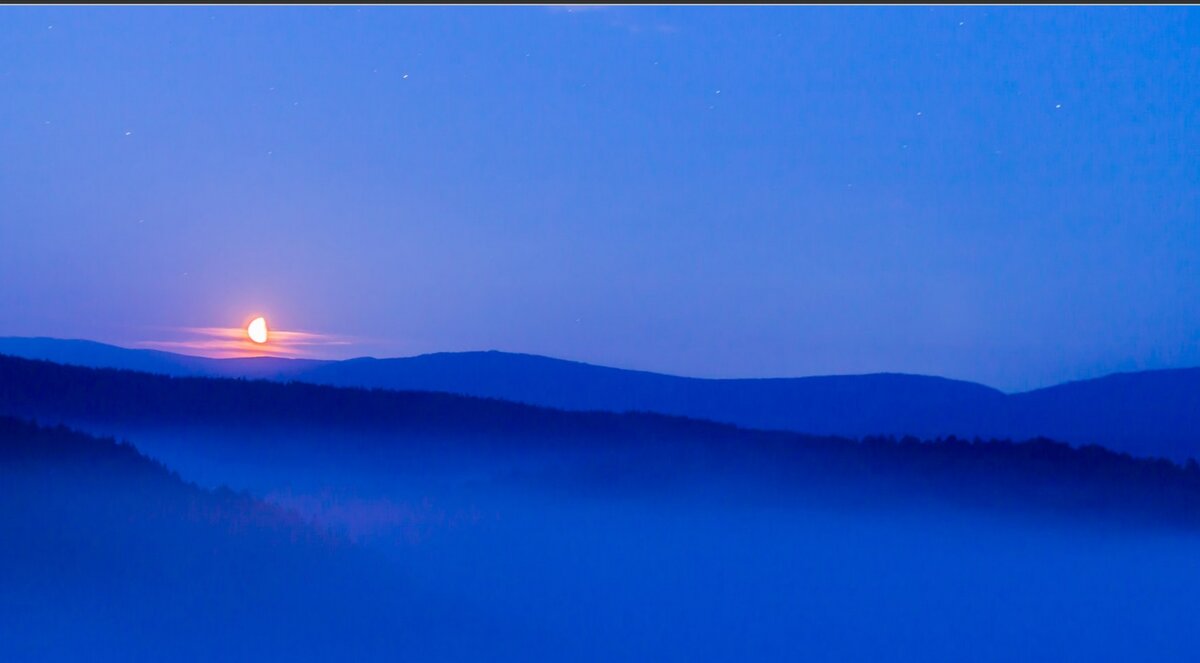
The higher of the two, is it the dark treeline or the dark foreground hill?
the dark foreground hill

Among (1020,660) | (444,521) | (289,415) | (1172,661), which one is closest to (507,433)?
(444,521)

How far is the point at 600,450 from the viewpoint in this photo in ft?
41.9

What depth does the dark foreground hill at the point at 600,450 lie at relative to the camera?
38.5 ft

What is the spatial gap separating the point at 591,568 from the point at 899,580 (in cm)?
310

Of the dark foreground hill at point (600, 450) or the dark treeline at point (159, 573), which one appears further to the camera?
the dark foreground hill at point (600, 450)

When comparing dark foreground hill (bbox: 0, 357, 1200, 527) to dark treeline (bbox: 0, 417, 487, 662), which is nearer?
dark treeline (bbox: 0, 417, 487, 662)

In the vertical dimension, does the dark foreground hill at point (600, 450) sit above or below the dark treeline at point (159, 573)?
above

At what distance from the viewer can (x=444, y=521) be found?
11.8m

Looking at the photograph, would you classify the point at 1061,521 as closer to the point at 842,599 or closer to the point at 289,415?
the point at 842,599

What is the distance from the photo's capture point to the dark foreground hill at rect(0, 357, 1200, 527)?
11.7 m

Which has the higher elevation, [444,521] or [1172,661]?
[444,521]

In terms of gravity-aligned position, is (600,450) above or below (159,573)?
above

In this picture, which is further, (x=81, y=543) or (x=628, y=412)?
(x=628, y=412)

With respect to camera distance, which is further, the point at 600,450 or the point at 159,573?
the point at 600,450
